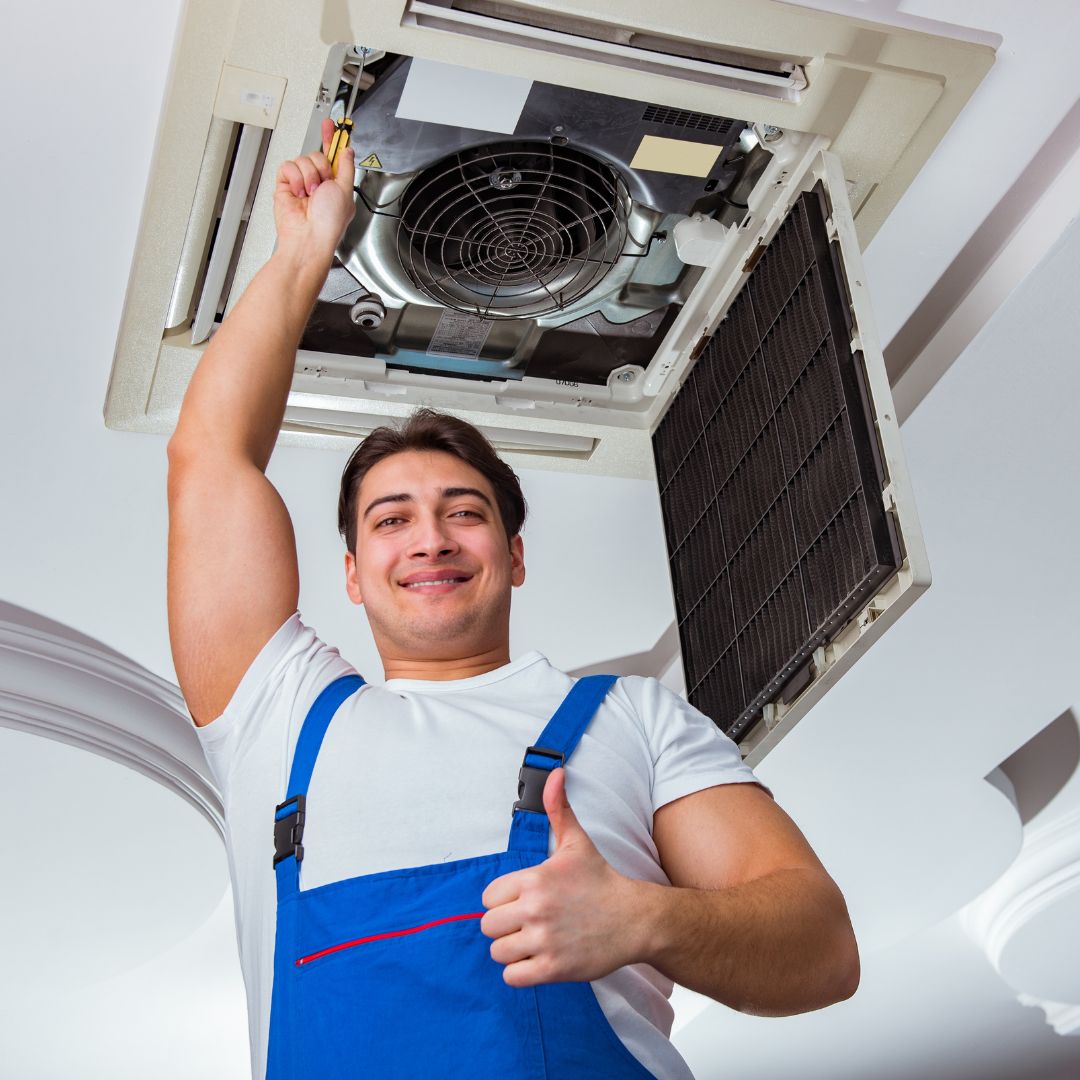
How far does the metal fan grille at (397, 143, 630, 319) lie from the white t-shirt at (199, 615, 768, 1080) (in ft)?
3.20

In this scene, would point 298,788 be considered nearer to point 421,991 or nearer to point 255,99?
point 421,991

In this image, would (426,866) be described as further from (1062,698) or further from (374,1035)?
(1062,698)

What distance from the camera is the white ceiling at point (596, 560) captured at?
2025mm

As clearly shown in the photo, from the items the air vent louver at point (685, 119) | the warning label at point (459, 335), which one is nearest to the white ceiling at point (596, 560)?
the air vent louver at point (685, 119)

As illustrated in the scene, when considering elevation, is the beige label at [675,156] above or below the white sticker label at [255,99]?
above

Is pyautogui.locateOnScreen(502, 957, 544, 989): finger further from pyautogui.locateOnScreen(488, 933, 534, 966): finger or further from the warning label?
the warning label

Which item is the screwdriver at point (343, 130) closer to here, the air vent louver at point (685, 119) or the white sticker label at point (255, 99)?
the white sticker label at point (255, 99)

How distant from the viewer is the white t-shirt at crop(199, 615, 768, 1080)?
3.91 ft

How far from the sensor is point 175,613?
135 centimetres

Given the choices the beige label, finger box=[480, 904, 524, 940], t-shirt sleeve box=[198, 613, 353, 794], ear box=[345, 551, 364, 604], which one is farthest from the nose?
the beige label

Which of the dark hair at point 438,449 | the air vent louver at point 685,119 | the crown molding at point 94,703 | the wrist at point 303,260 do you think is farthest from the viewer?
the crown molding at point 94,703

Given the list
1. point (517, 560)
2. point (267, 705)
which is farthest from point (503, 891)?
point (517, 560)

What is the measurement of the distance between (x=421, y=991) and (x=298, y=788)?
0.25m

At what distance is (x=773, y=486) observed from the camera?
2111mm
